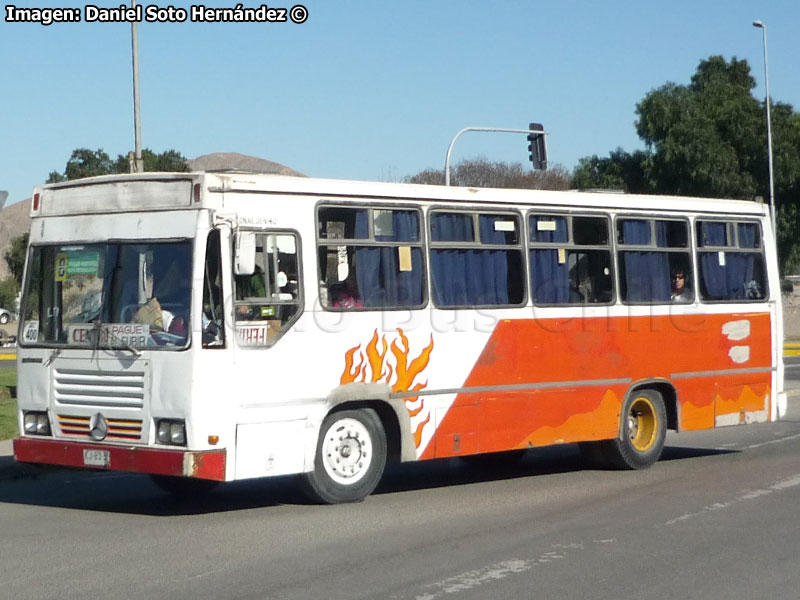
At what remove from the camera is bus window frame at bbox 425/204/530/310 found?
11.7m

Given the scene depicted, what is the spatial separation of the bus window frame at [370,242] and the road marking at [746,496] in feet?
9.92

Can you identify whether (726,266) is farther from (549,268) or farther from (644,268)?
(549,268)

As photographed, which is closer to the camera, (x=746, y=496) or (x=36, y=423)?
(x=36, y=423)

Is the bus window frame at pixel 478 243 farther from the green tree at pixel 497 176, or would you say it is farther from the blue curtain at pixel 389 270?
the green tree at pixel 497 176

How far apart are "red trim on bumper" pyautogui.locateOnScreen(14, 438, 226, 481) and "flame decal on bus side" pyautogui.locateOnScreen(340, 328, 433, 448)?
1.56m

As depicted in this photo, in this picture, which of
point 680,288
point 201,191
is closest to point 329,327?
point 201,191

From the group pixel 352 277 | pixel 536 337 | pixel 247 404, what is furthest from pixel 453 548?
pixel 536 337

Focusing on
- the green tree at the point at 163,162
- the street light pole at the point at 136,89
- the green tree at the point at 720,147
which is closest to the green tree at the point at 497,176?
the green tree at the point at 163,162

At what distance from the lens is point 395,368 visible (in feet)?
37.2

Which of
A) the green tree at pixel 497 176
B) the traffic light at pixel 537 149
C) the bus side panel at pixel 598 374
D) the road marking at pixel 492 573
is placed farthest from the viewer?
the green tree at pixel 497 176

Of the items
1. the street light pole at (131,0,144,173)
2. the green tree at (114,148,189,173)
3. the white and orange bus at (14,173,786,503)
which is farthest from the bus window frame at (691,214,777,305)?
the green tree at (114,148,189,173)

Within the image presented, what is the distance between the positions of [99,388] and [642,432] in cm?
617

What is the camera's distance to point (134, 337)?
33.8 ft

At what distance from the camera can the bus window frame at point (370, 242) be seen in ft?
35.5
